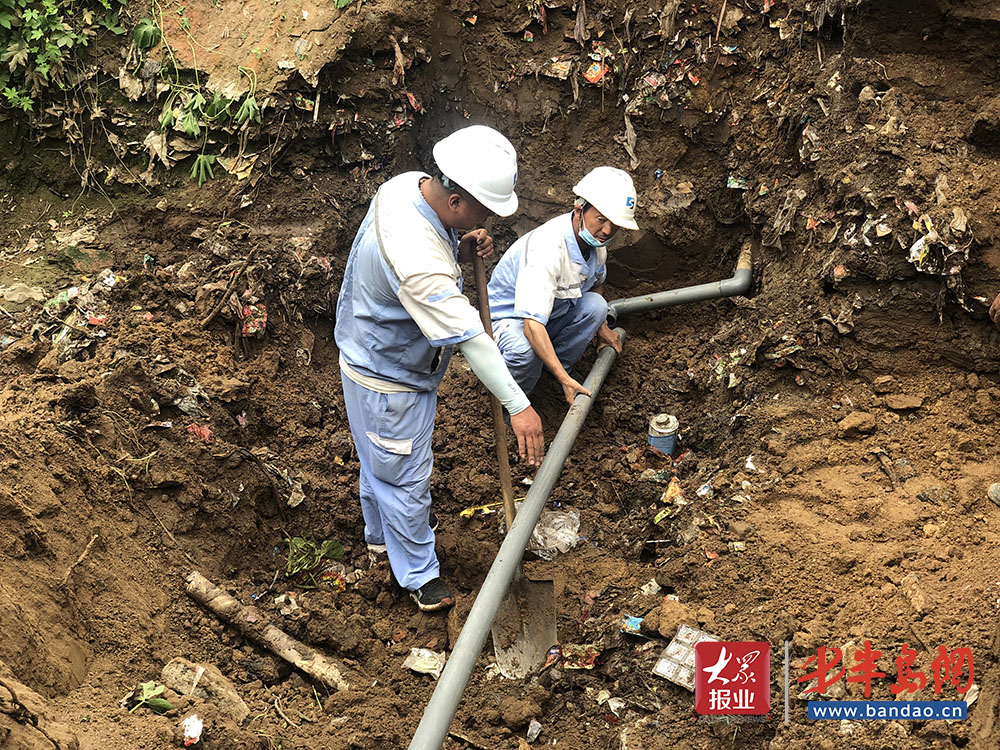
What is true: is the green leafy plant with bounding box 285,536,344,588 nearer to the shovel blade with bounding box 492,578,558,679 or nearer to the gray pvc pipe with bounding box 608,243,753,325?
the shovel blade with bounding box 492,578,558,679

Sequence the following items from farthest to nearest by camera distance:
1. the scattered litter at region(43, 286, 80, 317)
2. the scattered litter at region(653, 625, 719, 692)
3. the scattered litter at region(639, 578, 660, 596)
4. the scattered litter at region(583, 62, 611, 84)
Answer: the scattered litter at region(583, 62, 611, 84) < the scattered litter at region(43, 286, 80, 317) < the scattered litter at region(639, 578, 660, 596) < the scattered litter at region(653, 625, 719, 692)

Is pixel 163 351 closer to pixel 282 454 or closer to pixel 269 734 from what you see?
pixel 282 454

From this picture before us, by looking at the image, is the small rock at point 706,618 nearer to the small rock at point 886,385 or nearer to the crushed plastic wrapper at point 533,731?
the crushed plastic wrapper at point 533,731

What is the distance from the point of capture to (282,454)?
4738mm

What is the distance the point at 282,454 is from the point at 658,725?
256 cm

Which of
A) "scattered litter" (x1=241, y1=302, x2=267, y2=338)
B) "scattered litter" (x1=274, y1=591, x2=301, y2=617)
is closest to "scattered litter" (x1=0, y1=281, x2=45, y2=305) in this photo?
"scattered litter" (x1=241, y1=302, x2=267, y2=338)

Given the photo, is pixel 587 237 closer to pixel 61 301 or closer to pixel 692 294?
pixel 692 294

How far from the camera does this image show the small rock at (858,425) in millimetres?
4082

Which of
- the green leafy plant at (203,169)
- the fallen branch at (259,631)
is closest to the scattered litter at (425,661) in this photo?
the fallen branch at (259,631)

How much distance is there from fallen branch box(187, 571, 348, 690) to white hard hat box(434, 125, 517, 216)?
2.17 metres

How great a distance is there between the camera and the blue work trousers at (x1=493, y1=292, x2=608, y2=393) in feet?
16.8

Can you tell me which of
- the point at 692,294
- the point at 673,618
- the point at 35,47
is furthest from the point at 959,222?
the point at 35,47

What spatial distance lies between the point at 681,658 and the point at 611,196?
102 inches


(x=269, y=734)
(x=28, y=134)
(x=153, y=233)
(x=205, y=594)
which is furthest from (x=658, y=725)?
(x=28, y=134)
